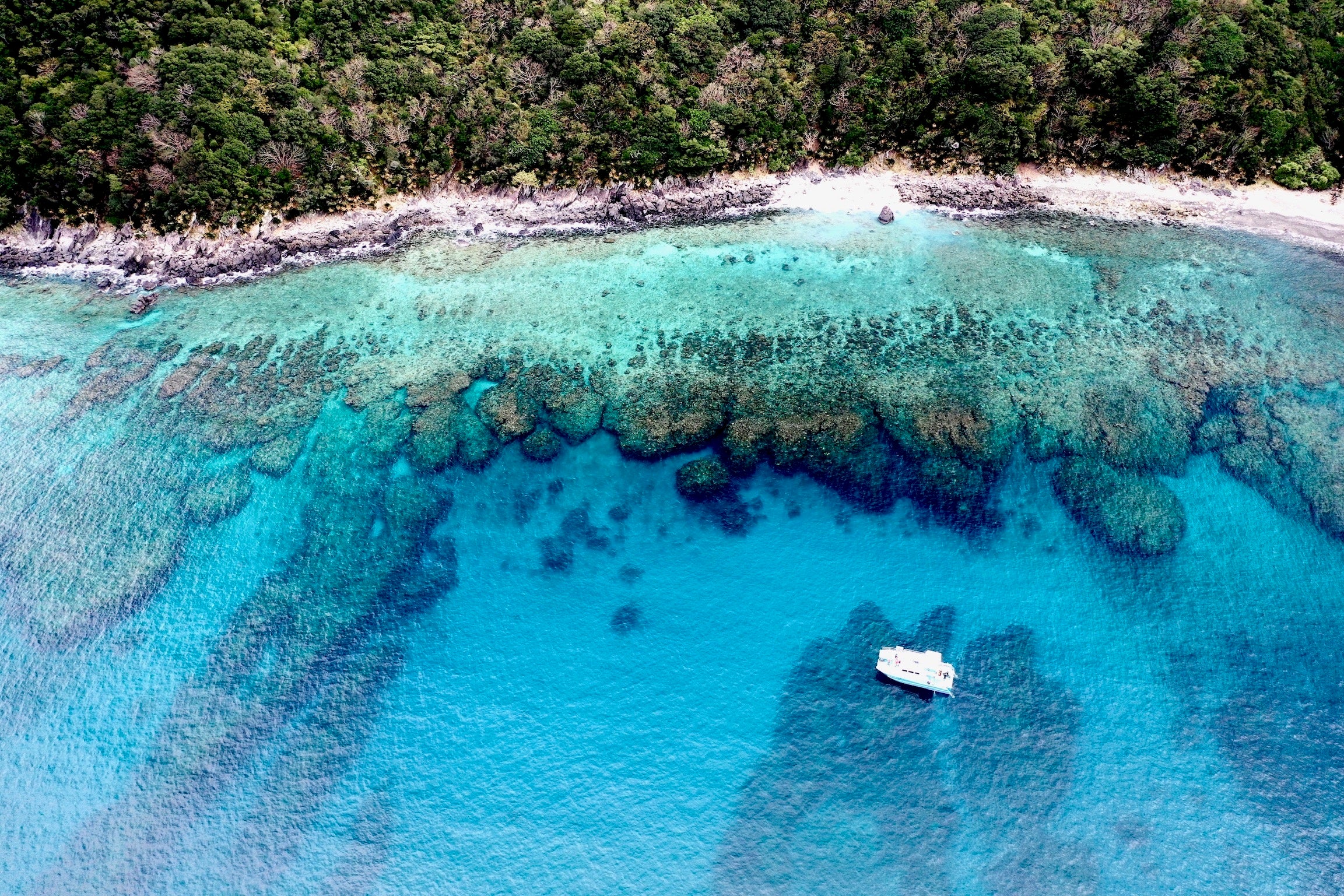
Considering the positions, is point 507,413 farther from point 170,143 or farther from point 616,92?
point 170,143

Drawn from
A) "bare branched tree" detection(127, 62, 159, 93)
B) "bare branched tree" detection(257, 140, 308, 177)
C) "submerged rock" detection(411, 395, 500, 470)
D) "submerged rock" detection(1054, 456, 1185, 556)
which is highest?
"bare branched tree" detection(127, 62, 159, 93)

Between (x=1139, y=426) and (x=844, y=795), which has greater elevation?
(x=1139, y=426)

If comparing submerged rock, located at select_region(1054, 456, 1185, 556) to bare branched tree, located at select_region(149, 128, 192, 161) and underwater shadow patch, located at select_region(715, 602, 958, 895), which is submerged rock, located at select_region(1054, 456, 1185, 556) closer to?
underwater shadow patch, located at select_region(715, 602, 958, 895)

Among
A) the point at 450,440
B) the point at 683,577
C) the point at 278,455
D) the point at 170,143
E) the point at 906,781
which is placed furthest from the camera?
the point at 170,143

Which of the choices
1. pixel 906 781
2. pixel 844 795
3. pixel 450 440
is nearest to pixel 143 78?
pixel 450 440

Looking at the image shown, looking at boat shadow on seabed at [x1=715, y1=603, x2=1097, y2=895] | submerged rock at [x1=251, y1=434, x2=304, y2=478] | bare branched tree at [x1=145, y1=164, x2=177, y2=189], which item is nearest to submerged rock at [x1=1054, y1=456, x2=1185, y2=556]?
boat shadow on seabed at [x1=715, y1=603, x2=1097, y2=895]

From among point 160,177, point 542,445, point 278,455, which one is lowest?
point 278,455

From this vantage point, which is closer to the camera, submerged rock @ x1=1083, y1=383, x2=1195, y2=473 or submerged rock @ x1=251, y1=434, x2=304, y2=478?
submerged rock @ x1=1083, y1=383, x2=1195, y2=473
